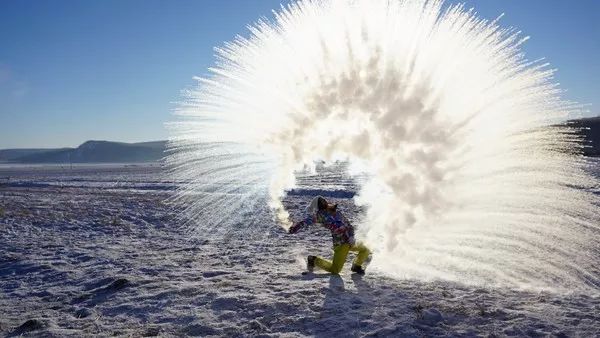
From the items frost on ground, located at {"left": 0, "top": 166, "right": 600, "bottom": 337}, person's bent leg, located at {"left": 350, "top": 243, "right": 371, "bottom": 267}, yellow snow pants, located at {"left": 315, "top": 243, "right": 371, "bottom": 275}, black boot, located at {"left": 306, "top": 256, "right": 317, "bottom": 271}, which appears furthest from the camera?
black boot, located at {"left": 306, "top": 256, "right": 317, "bottom": 271}

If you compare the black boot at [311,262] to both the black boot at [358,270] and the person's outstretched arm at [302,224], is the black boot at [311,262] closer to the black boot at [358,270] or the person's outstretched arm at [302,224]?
the person's outstretched arm at [302,224]

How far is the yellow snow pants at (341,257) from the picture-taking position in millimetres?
8711

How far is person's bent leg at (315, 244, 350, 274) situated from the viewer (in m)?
8.71

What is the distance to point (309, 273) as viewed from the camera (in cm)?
879

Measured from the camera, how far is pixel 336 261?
871 cm

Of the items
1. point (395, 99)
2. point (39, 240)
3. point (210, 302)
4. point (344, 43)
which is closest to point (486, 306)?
point (210, 302)

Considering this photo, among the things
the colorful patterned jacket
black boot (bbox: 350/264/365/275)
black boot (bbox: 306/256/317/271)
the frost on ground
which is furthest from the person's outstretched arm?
black boot (bbox: 350/264/365/275)

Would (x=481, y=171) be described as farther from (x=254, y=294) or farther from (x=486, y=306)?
(x=254, y=294)

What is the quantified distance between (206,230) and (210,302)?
7801 mm

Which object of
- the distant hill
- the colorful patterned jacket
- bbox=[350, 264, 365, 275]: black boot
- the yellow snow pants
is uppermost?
the distant hill

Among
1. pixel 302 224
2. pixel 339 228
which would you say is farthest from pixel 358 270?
pixel 302 224

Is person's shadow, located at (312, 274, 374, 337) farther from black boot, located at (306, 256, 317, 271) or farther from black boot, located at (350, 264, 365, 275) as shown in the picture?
black boot, located at (306, 256, 317, 271)

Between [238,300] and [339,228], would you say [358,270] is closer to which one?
[339,228]

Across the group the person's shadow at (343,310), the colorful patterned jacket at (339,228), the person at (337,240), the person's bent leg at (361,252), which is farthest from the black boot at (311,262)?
the person's shadow at (343,310)
